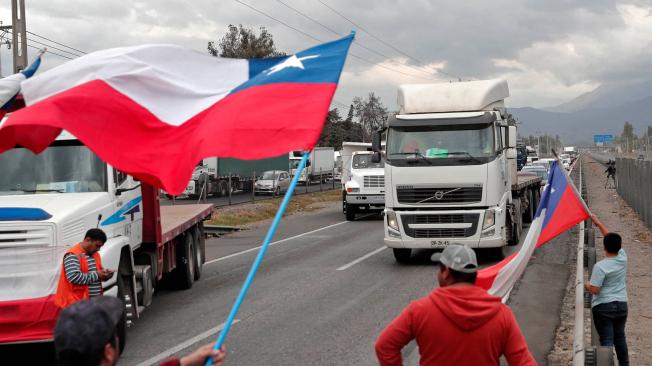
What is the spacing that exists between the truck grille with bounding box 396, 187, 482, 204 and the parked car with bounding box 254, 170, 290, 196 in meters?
30.7

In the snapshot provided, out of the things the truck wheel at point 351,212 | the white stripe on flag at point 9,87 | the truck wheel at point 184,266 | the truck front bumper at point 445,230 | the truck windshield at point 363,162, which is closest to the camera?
the white stripe on flag at point 9,87

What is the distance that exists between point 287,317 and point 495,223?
5.89 meters

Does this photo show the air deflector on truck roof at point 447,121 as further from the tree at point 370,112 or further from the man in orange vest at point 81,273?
the tree at point 370,112

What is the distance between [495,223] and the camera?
15.4m

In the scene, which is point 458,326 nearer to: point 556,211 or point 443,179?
point 556,211

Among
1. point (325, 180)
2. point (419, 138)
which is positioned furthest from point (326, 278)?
point (325, 180)

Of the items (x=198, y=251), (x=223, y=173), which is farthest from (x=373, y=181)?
(x=223, y=173)

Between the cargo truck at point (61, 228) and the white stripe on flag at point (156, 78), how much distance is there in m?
2.88

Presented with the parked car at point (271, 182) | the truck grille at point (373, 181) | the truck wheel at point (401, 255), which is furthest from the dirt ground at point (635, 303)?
the parked car at point (271, 182)

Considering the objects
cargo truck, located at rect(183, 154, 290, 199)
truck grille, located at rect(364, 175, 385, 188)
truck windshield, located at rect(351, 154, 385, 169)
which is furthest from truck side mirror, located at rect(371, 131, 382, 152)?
cargo truck, located at rect(183, 154, 290, 199)

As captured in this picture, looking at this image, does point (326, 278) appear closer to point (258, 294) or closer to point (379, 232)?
point (258, 294)

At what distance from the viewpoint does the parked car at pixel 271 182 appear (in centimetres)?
4684

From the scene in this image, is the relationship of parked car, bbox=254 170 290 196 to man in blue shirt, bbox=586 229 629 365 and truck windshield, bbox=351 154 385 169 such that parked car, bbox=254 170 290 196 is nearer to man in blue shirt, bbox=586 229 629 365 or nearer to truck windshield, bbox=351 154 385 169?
truck windshield, bbox=351 154 385 169

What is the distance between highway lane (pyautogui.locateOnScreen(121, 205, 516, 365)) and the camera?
913 cm
